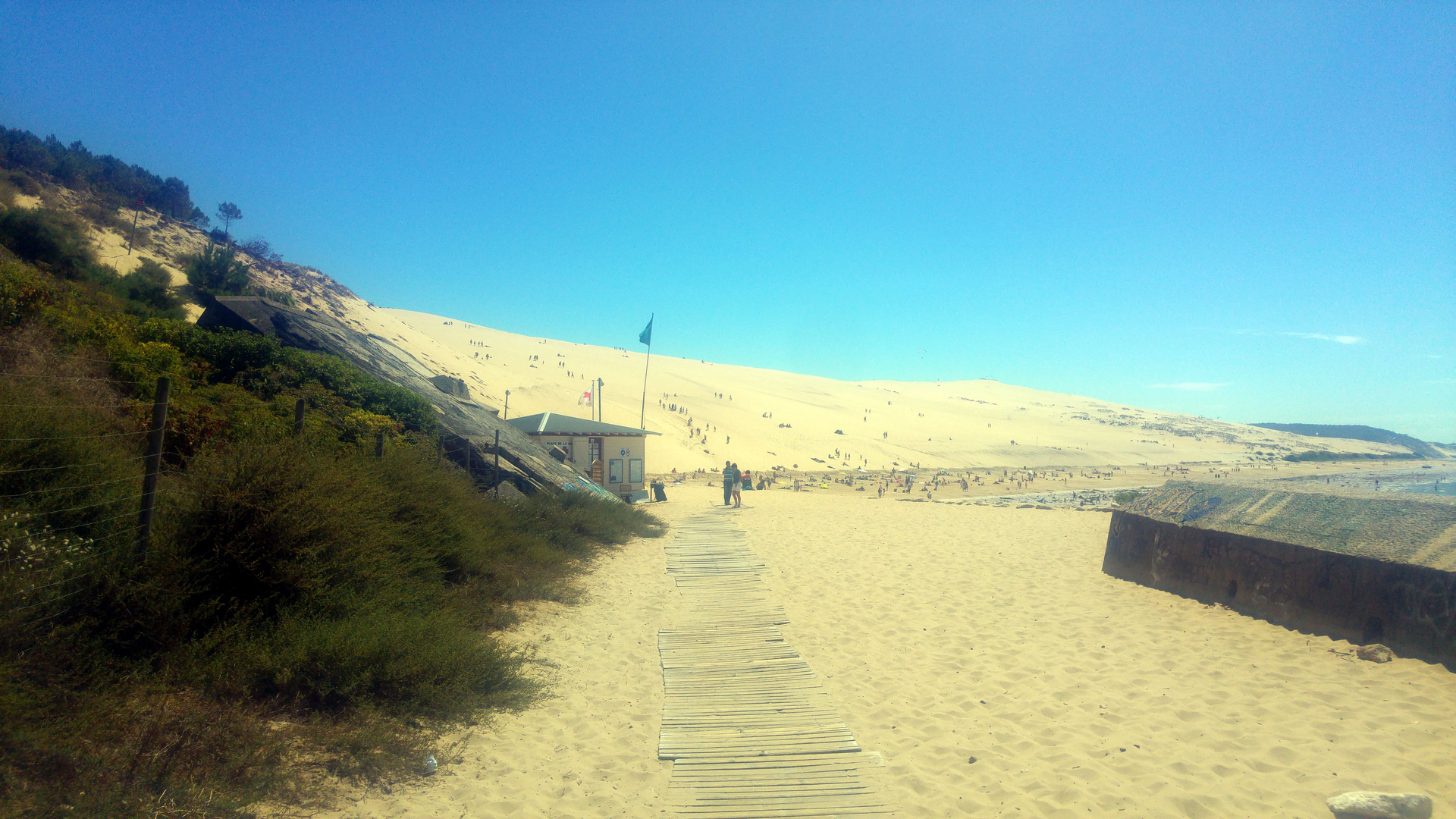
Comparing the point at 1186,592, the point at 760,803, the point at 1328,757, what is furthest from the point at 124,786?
the point at 1186,592

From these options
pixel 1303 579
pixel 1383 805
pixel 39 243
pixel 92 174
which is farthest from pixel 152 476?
pixel 92 174

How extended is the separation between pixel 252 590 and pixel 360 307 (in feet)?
181

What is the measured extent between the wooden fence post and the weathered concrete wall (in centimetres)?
997

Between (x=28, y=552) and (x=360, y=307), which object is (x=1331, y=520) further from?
(x=360, y=307)

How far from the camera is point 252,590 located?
4.30 metres

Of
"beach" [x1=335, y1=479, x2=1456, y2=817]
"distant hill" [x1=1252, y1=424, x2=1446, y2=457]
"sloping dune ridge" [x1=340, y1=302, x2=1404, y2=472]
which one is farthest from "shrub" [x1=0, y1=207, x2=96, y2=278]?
"distant hill" [x1=1252, y1=424, x2=1446, y2=457]

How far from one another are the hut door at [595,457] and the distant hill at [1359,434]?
108186 millimetres

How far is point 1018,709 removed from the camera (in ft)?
17.0

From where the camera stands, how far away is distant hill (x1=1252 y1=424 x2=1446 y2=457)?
300ft

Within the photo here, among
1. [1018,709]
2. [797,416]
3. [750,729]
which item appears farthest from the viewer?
[797,416]

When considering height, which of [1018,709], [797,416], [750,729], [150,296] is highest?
[150,296]

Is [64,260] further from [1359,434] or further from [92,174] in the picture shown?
[1359,434]

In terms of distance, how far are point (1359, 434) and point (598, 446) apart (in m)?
131

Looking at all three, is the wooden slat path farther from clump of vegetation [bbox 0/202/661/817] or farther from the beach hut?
the beach hut
